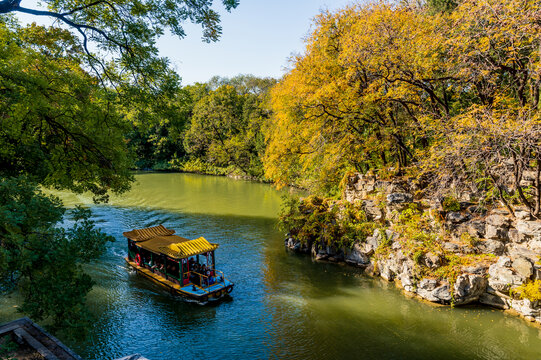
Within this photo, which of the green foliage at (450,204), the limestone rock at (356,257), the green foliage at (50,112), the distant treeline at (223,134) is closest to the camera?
the green foliage at (50,112)

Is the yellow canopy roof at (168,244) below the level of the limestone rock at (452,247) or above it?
below

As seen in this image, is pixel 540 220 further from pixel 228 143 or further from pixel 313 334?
pixel 228 143

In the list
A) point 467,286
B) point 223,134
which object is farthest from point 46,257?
point 223,134

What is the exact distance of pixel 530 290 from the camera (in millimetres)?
11641

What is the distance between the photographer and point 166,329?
39.6 ft

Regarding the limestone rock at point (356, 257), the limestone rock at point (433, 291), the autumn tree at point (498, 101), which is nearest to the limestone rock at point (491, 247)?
the autumn tree at point (498, 101)

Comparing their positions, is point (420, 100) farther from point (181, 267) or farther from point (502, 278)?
point (181, 267)

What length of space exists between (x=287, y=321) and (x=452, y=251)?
7375 mm

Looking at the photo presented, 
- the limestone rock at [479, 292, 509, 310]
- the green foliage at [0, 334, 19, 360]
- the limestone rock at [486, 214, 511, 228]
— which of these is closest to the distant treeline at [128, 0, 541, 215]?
the limestone rock at [486, 214, 511, 228]

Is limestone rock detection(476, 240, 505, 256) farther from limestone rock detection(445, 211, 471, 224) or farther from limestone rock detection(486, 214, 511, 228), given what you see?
limestone rock detection(445, 211, 471, 224)

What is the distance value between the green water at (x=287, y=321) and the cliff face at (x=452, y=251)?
64 cm

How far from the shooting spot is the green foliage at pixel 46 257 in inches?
217

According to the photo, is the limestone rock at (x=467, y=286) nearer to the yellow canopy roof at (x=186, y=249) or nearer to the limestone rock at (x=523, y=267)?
the limestone rock at (x=523, y=267)

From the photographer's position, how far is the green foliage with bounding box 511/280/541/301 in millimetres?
11531
